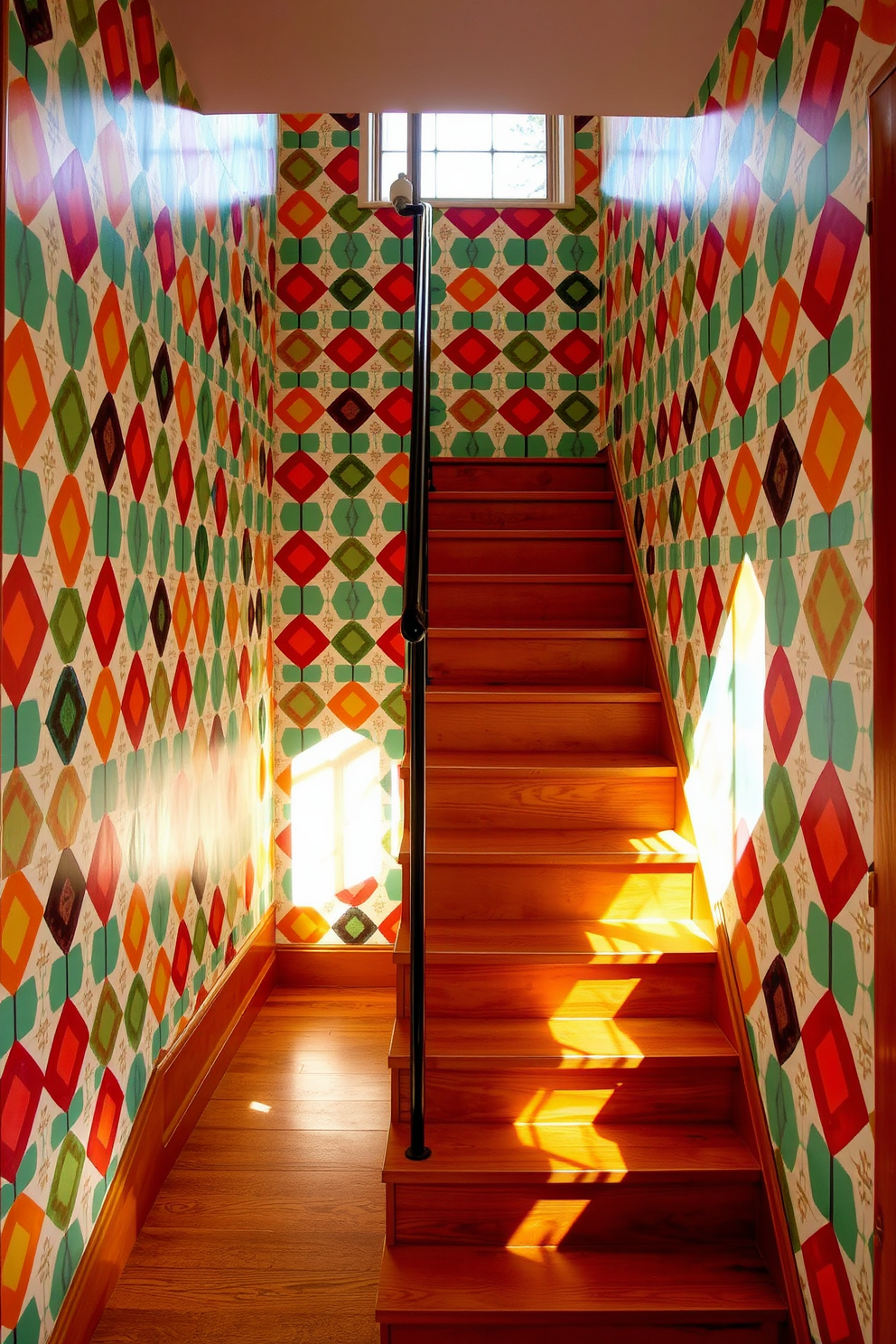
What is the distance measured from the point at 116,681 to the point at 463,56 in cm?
171

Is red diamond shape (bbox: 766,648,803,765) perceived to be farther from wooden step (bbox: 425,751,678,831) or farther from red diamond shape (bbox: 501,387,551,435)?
red diamond shape (bbox: 501,387,551,435)

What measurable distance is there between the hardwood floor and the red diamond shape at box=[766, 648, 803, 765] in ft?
4.42

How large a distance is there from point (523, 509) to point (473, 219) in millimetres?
1370

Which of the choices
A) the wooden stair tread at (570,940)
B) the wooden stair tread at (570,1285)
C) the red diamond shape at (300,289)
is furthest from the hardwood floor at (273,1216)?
the red diamond shape at (300,289)

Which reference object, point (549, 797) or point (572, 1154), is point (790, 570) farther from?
point (572, 1154)

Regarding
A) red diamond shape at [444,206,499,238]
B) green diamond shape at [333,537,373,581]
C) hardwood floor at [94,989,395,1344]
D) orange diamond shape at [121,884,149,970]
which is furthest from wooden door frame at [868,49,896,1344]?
red diamond shape at [444,206,499,238]

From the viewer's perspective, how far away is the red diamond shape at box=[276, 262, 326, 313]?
396 cm

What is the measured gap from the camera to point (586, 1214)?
1.91 m

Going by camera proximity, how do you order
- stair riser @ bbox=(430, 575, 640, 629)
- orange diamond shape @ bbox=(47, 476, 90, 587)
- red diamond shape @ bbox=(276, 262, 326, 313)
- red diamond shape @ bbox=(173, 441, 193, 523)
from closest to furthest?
orange diamond shape @ bbox=(47, 476, 90, 587), red diamond shape @ bbox=(173, 441, 193, 523), stair riser @ bbox=(430, 575, 640, 629), red diamond shape @ bbox=(276, 262, 326, 313)

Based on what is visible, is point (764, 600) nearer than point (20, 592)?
No

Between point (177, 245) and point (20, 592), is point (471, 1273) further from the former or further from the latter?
point (177, 245)

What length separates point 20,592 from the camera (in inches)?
60.5

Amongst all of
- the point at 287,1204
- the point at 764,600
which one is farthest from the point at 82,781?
the point at 764,600

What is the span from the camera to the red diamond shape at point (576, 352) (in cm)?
416
